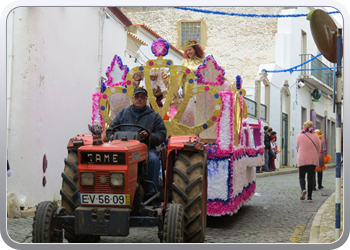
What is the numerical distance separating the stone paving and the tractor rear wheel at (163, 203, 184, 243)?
150 centimetres

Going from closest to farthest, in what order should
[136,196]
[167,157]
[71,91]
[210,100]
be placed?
[136,196], [167,157], [210,100], [71,91]

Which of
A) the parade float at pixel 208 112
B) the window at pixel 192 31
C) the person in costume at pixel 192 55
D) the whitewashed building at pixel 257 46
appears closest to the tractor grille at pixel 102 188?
the parade float at pixel 208 112

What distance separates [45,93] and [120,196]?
4.29m

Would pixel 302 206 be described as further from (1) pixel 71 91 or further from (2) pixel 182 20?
(2) pixel 182 20

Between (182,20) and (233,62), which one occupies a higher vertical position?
(182,20)

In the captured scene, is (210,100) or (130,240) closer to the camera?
(130,240)

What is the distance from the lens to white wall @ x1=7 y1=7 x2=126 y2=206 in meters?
8.67

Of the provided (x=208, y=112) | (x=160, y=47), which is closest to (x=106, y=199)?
(x=160, y=47)

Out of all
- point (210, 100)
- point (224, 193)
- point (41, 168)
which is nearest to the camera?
point (224, 193)

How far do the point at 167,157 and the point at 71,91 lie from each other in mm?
4514

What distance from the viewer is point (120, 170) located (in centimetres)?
541

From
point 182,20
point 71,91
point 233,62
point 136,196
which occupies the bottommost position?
point 136,196

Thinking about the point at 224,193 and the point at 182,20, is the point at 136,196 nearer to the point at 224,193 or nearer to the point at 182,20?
the point at 224,193

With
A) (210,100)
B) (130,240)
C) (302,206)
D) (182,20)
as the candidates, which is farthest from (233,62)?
(130,240)
